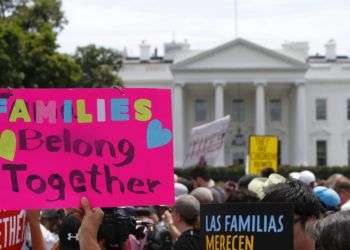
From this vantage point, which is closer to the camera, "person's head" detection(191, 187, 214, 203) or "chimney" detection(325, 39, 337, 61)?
"person's head" detection(191, 187, 214, 203)

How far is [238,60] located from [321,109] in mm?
8565

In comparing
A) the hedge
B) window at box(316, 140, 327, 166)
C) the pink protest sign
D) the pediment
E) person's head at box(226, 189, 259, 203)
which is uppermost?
the pediment

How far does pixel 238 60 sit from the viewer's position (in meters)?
74.0

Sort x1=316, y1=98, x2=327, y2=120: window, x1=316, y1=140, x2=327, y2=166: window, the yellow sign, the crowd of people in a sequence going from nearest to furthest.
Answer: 1. the crowd of people
2. the yellow sign
3. x1=316, y1=98, x2=327, y2=120: window
4. x1=316, y1=140, x2=327, y2=166: window

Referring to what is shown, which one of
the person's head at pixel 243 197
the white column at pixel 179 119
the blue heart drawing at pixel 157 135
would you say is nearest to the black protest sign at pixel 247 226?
the blue heart drawing at pixel 157 135

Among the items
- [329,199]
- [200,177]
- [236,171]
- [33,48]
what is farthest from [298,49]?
[329,199]

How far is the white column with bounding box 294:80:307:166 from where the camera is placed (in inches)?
2891

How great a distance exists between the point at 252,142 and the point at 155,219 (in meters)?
7.90

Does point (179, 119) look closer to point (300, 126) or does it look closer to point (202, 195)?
point (300, 126)

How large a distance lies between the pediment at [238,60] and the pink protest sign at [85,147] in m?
69.2

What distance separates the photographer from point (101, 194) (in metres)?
3.73

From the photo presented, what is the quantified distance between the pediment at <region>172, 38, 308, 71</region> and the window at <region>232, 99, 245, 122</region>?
4.50 m

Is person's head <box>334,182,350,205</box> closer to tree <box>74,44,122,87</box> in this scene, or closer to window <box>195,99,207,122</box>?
tree <box>74,44,122,87</box>

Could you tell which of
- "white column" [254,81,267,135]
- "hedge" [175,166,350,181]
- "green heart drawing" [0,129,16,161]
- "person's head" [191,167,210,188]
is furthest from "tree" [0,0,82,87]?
"green heart drawing" [0,129,16,161]
